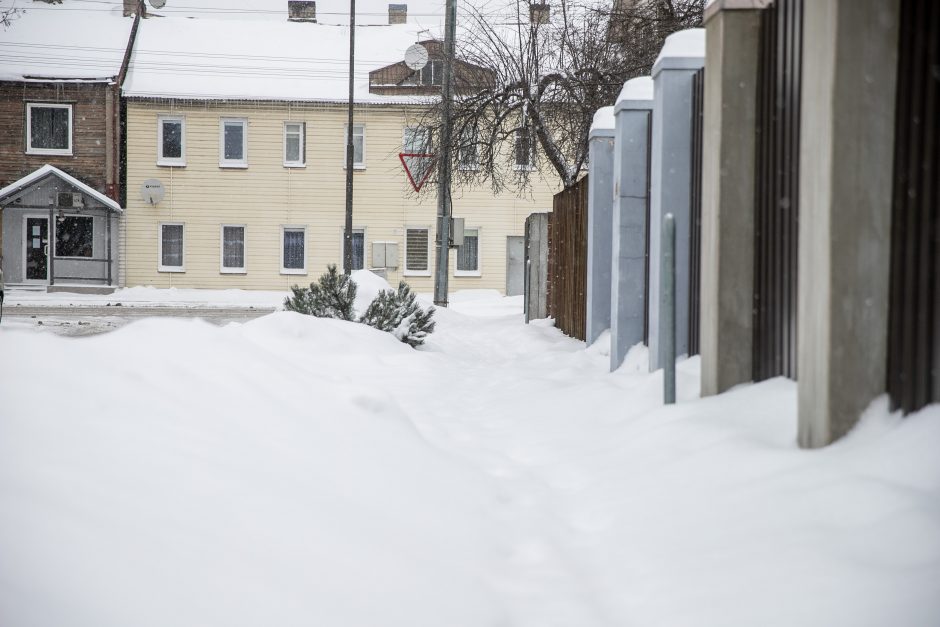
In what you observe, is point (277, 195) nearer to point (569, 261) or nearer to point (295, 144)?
point (295, 144)

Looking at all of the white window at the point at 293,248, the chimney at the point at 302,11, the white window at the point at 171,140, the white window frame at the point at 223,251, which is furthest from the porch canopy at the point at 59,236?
the chimney at the point at 302,11

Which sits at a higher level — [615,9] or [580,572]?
[615,9]

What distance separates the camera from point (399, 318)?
11.4 meters

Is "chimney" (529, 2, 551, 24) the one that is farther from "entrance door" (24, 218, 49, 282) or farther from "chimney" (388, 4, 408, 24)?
"entrance door" (24, 218, 49, 282)

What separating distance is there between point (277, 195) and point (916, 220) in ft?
96.0

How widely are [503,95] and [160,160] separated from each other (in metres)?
17.4

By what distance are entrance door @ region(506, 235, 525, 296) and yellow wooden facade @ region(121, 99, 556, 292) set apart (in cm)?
35

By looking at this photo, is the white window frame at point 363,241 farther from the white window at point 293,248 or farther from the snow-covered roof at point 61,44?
the snow-covered roof at point 61,44

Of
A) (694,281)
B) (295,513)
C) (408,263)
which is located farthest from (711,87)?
(408,263)

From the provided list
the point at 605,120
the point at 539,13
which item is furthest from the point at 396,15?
the point at 605,120

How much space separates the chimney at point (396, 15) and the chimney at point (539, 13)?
20.1 metres

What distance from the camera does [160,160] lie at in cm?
3086

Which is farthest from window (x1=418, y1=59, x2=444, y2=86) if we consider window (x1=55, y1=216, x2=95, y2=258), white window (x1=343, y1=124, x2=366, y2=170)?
window (x1=55, y1=216, x2=95, y2=258)

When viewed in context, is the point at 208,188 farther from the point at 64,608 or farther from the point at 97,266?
the point at 64,608
